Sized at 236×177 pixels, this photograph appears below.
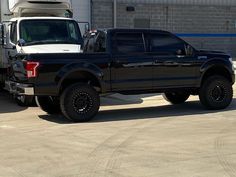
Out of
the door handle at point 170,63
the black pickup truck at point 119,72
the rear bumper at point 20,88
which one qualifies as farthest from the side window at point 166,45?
the rear bumper at point 20,88

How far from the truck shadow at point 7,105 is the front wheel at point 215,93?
4368 mm

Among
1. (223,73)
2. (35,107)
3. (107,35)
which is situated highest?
(107,35)

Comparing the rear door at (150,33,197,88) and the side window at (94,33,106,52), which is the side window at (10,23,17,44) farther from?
the rear door at (150,33,197,88)

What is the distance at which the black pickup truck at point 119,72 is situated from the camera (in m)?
10.1

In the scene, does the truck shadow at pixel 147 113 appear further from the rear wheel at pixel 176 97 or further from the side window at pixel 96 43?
the side window at pixel 96 43

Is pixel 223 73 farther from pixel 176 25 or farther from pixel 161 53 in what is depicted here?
pixel 176 25

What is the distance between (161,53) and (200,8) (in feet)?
63.5

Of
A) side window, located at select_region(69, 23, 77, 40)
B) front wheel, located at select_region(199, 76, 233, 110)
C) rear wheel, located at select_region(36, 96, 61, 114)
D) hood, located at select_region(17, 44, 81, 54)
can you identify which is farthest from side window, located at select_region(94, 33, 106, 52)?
side window, located at select_region(69, 23, 77, 40)

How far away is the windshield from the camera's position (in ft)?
43.8

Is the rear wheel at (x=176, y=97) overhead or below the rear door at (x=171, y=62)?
below

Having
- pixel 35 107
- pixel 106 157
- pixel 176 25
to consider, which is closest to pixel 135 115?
pixel 35 107

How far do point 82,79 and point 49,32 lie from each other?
3.54m

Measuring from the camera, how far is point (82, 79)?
10578 mm

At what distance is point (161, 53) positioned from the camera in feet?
36.9
